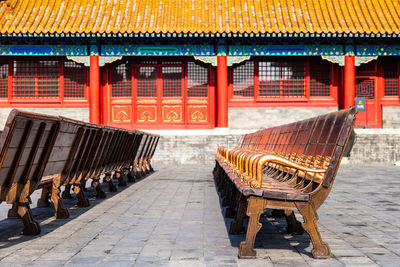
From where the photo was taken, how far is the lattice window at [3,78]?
19.8 m

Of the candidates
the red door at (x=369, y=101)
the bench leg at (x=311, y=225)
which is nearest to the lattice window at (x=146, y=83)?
the red door at (x=369, y=101)

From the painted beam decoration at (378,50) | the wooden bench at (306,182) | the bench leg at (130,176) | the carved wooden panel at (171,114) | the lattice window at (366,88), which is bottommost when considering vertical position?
the bench leg at (130,176)

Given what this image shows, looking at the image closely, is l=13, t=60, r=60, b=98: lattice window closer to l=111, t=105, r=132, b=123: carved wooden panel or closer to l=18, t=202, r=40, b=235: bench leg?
l=111, t=105, r=132, b=123: carved wooden panel

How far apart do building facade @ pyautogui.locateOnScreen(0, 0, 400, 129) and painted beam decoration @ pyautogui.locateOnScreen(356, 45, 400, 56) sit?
0.04m

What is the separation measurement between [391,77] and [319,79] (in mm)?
2947

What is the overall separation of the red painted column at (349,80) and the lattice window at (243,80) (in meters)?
3.50

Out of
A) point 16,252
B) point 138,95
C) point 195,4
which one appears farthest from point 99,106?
point 16,252

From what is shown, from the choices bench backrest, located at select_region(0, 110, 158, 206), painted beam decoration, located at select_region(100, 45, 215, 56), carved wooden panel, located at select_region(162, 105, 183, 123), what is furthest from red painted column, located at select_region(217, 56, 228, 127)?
bench backrest, located at select_region(0, 110, 158, 206)

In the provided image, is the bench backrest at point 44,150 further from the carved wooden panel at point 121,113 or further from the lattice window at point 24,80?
the lattice window at point 24,80

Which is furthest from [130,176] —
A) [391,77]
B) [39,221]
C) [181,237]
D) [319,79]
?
[391,77]

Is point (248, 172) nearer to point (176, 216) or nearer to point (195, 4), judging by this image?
point (176, 216)

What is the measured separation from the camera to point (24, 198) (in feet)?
16.0

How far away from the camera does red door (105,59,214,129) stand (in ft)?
63.6

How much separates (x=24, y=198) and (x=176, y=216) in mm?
1933
